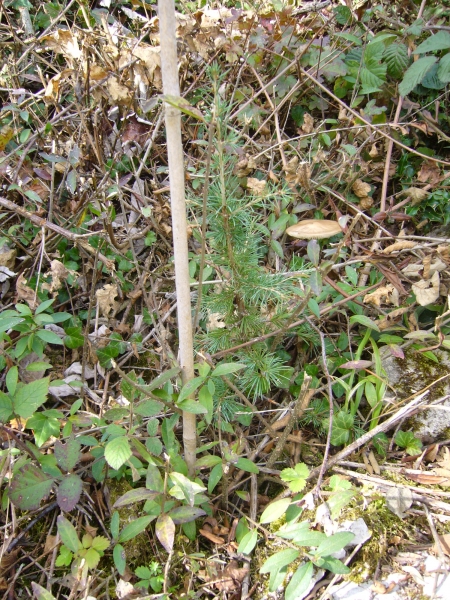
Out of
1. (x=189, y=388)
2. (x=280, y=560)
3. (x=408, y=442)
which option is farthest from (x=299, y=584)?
(x=408, y=442)

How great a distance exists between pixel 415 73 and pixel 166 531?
2.37 m

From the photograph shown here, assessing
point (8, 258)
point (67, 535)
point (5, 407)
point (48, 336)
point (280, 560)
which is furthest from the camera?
point (8, 258)

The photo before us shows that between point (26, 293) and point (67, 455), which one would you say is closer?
point (67, 455)

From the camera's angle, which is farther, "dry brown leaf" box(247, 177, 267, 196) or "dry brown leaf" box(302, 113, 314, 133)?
"dry brown leaf" box(302, 113, 314, 133)

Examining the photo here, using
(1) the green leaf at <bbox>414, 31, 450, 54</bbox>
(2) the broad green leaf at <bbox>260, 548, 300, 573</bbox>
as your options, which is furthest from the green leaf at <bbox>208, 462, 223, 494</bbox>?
(1) the green leaf at <bbox>414, 31, 450, 54</bbox>

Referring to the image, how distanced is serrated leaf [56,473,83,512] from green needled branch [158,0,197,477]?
14.7 inches

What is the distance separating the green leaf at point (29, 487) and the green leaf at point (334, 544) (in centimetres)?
86

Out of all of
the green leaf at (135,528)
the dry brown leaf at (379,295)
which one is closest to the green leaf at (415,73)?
the dry brown leaf at (379,295)

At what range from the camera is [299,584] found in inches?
51.1

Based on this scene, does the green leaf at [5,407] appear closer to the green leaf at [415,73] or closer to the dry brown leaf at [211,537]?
the dry brown leaf at [211,537]

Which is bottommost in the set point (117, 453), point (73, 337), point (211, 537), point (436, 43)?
point (211, 537)

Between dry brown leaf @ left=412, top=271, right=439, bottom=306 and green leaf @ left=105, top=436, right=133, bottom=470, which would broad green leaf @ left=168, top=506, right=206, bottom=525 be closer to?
green leaf @ left=105, top=436, right=133, bottom=470

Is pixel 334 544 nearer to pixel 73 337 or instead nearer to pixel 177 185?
pixel 177 185

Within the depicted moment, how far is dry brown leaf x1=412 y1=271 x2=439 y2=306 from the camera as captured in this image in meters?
1.81
